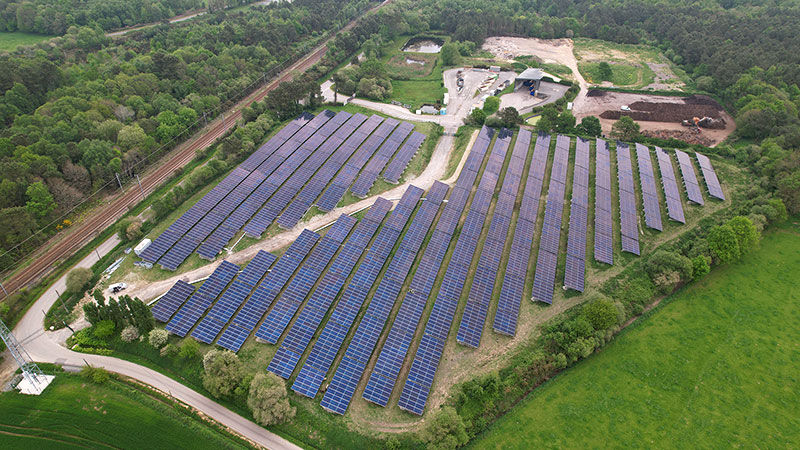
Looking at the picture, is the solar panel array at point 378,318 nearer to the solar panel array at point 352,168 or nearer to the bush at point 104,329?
the solar panel array at point 352,168

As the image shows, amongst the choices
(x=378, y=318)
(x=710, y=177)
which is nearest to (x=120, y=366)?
(x=378, y=318)

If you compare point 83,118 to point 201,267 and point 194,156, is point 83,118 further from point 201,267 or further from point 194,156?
point 201,267

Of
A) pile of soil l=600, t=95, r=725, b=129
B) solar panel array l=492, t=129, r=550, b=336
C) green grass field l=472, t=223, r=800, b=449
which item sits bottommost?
green grass field l=472, t=223, r=800, b=449

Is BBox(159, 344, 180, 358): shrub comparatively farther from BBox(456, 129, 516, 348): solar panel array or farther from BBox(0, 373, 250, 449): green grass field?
BBox(456, 129, 516, 348): solar panel array

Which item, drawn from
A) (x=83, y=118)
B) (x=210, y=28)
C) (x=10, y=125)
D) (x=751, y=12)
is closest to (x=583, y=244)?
(x=83, y=118)

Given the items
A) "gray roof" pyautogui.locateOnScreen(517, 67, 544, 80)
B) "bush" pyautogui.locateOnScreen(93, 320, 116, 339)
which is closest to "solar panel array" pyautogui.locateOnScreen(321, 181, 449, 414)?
"bush" pyautogui.locateOnScreen(93, 320, 116, 339)
